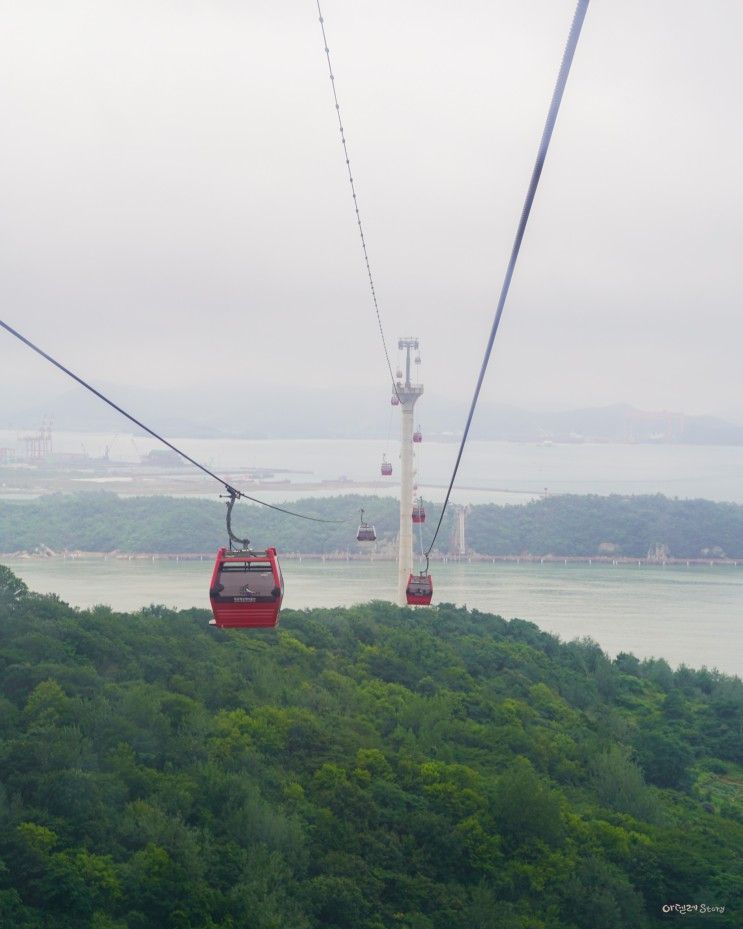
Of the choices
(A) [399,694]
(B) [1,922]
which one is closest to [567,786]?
(A) [399,694]

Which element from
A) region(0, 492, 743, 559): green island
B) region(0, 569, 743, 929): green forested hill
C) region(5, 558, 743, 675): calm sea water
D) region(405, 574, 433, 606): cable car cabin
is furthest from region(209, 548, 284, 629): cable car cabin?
region(0, 492, 743, 559): green island

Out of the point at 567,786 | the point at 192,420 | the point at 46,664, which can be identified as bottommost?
the point at 567,786

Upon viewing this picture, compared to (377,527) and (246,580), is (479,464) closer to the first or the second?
(377,527)

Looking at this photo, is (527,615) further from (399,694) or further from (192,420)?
(192,420)

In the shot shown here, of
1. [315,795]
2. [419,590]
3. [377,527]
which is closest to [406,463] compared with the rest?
[419,590]

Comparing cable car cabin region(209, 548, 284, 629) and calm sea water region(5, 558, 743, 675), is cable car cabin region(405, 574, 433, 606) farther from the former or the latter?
cable car cabin region(209, 548, 284, 629)
